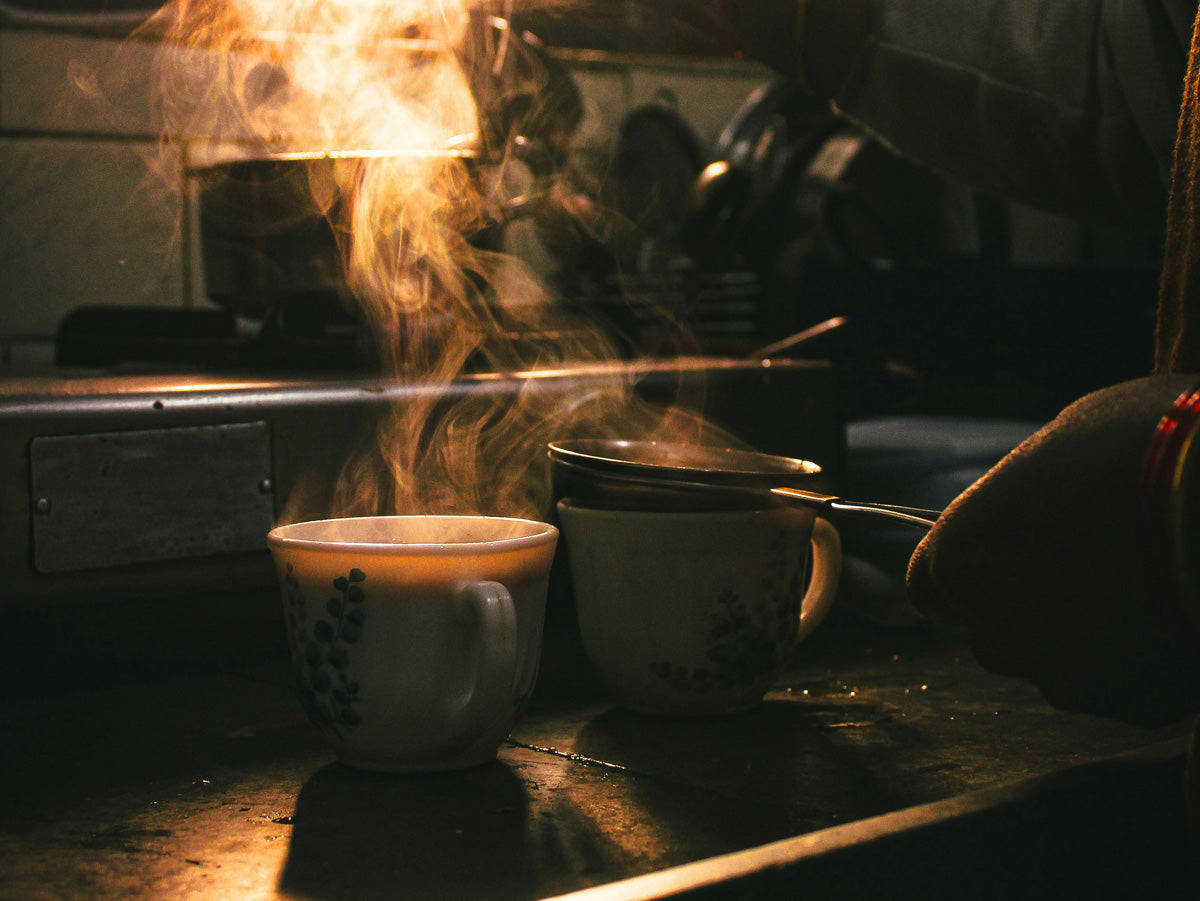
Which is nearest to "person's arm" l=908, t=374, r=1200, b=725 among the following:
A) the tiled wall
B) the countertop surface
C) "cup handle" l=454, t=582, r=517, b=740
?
the countertop surface

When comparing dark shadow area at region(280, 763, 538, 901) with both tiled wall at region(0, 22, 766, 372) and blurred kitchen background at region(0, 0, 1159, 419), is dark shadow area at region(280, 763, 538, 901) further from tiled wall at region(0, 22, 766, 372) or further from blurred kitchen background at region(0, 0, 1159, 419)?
tiled wall at region(0, 22, 766, 372)

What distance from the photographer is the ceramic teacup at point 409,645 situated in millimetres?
490

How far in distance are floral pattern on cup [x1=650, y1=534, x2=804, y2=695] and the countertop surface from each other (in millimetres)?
22

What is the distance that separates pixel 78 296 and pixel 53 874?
1018 mm

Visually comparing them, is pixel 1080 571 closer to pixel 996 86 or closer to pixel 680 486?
→ pixel 680 486

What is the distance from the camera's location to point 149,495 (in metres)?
0.65

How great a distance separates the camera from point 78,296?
130cm

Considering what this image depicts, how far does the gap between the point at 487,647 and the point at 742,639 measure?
15 cm

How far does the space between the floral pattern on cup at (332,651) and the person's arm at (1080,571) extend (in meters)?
0.22

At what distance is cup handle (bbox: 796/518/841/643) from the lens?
64 centimetres

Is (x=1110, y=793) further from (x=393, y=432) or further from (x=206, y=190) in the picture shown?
(x=206, y=190)

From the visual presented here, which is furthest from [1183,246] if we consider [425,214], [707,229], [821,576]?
[707,229]

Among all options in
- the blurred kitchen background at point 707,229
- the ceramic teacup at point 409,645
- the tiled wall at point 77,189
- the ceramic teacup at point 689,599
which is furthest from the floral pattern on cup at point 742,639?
the tiled wall at point 77,189

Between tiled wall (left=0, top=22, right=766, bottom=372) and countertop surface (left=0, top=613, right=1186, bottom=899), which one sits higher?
tiled wall (left=0, top=22, right=766, bottom=372)
